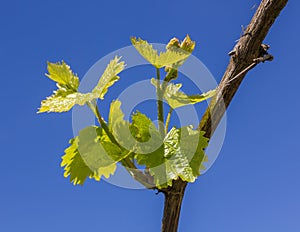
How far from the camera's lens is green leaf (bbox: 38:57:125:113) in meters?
0.68

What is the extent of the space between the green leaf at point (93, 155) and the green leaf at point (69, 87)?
7 centimetres

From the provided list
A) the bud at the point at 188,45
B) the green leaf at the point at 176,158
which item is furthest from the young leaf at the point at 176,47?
the green leaf at the point at 176,158

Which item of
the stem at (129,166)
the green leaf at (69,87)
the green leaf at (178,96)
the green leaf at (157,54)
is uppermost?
the green leaf at (157,54)

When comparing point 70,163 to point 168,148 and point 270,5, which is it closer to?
point 168,148

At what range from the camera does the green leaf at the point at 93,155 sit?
71 cm

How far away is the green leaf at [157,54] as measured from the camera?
736 millimetres

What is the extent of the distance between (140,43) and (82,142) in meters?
0.18

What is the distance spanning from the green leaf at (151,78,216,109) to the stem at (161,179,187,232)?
13 cm

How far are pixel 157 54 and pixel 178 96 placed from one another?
79 mm

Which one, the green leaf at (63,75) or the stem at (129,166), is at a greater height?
the green leaf at (63,75)

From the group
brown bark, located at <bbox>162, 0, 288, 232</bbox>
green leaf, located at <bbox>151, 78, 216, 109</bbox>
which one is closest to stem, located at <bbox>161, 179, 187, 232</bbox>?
brown bark, located at <bbox>162, 0, 288, 232</bbox>

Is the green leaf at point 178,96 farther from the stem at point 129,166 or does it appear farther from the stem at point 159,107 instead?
the stem at point 129,166

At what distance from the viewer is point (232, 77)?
0.77 m

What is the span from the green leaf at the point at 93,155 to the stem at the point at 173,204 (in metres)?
0.10
